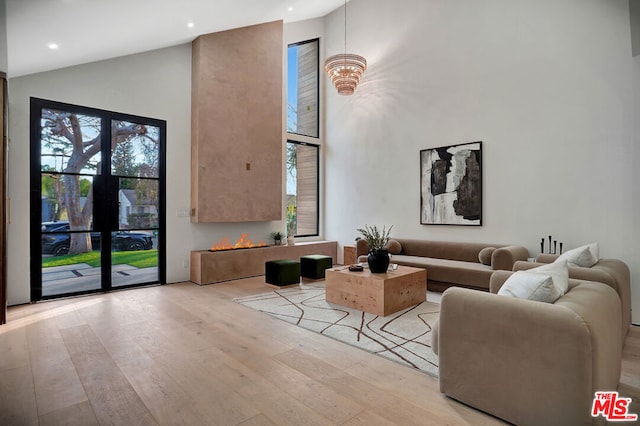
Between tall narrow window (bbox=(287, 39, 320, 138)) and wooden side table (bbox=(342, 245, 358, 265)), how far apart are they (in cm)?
288

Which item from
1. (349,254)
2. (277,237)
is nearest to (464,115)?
(349,254)

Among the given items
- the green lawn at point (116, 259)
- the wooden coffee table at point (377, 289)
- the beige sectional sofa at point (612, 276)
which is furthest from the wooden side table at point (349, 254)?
the beige sectional sofa at point (612, 276)

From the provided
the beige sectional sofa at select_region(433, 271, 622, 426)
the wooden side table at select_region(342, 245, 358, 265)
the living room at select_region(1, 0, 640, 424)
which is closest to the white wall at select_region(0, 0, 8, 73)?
the living room at select_region(1, 0, 640, 424)

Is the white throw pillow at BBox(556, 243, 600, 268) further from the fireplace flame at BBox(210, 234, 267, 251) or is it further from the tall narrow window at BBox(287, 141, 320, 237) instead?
the tall narrow window at BBox(287, 141, 320, 237)

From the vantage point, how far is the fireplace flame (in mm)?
6497

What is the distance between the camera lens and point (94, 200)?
519cm

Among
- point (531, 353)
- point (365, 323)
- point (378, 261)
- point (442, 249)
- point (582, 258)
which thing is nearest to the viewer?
point (531, 353)

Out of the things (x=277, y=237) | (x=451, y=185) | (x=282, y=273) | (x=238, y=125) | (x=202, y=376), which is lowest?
(x=202, y=376)

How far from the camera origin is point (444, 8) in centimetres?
609

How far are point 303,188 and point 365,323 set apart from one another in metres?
4.86

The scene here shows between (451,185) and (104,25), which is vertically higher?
(104,25)

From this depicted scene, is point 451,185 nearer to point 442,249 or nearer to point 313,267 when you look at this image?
point 442,249

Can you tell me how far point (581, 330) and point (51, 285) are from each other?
6065mm

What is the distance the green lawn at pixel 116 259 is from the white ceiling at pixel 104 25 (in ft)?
8.18
